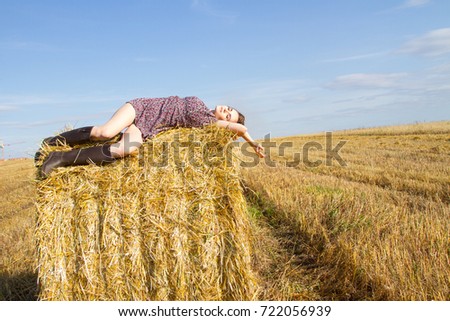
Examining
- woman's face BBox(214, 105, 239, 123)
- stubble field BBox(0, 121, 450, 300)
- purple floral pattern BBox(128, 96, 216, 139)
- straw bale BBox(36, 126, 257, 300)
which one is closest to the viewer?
stubble field BBox(0, 121, 450, 300)

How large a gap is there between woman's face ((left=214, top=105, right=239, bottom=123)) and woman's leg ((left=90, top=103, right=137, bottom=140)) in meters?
1.01

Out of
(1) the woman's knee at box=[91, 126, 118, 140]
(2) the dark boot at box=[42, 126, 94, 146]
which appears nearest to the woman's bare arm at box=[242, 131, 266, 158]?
(1) the woman's knee at box=[91, 126, 118, 140]

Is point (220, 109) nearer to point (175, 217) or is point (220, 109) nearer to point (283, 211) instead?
point (175, 217)

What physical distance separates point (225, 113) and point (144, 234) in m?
1.82

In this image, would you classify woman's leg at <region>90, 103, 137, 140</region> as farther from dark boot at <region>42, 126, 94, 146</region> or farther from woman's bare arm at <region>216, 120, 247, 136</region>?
woman's bare arm at <region>216, 120, 247, 136</region>

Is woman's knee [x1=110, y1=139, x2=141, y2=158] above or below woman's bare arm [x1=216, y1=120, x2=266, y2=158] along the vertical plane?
below

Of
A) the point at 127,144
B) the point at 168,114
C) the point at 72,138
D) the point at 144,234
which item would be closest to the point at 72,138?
the point at 72,138

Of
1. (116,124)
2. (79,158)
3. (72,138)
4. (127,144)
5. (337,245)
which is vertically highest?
(116,124)

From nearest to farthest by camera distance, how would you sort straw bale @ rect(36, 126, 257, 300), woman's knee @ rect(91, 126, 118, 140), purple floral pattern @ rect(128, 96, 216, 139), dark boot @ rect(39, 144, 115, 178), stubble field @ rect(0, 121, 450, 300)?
stubble field @ rect(0, 121, 450, 300), straw bale @ rect(36, 126, 257, 300), dark boot @ rect(39, 144, 115, 178), woman's knee @ rect(91, 126, 118, 140), purple floral pattern @ rect(128, 96, 216, 139)

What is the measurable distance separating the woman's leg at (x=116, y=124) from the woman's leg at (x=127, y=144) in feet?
0.40

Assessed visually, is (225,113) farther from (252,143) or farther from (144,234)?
(144,234)

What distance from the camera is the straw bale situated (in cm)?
385

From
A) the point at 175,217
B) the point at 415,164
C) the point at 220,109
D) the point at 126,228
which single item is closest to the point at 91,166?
the point at 126,228

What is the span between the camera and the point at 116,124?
4449 millimetres
